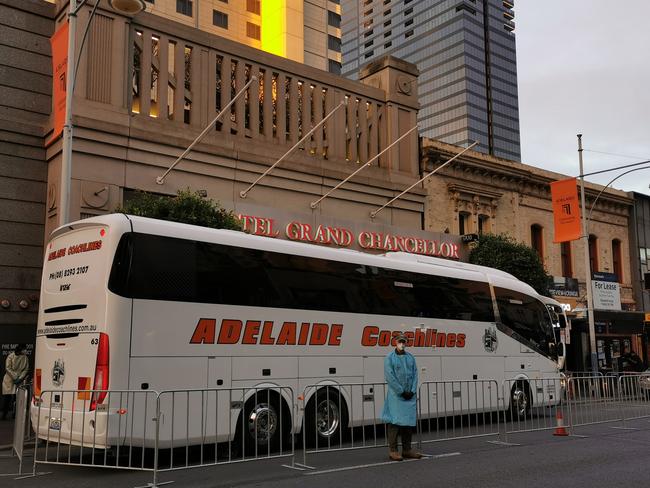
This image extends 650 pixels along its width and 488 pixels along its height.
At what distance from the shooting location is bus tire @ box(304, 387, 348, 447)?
12023mm

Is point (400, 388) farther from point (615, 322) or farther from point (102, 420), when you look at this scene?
point (615, 322)

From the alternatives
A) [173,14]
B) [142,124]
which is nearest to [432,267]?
[142,124]

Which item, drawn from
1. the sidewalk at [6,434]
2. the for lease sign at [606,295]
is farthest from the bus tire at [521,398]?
the for lease sign at [606,295]

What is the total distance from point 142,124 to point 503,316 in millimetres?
11683

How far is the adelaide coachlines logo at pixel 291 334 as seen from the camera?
10.8 meters

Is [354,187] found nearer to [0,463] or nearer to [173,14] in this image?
[0,463]

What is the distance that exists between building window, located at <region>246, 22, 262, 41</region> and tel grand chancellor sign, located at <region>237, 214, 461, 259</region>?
118 feet

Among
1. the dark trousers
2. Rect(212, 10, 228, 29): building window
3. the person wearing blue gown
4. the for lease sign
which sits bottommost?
the dark trousers

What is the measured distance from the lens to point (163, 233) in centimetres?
1042

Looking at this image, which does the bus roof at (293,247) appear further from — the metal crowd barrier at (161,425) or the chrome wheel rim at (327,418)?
the chrome wheel rim at (327,418)

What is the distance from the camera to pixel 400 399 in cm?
1013

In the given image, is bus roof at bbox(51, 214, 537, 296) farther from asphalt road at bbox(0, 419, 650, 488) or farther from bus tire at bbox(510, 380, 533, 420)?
asphalt road at bbox(0, 419, 650, 488)

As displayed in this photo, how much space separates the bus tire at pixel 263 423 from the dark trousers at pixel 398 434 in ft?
5.59

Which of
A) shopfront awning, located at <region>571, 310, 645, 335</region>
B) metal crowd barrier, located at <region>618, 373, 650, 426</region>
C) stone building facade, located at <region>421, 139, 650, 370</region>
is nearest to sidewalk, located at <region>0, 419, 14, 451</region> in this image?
metal crowd barrier, located at <region>618, 373, 650, 426</region>
